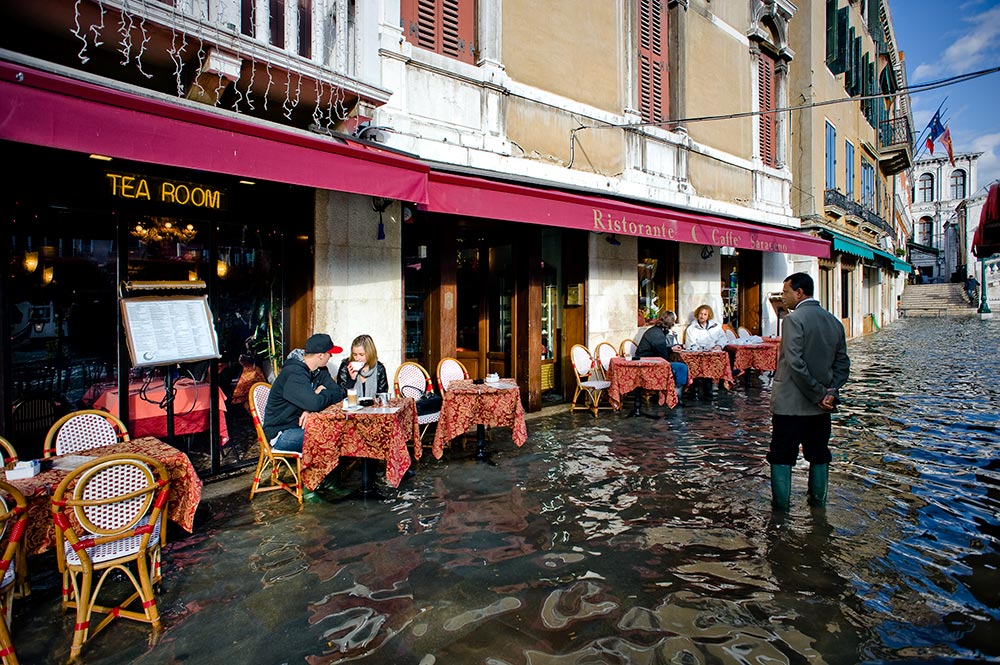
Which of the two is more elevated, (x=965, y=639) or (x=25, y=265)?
(x=25, y=265)

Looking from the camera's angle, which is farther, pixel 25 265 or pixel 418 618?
pixel 25 265

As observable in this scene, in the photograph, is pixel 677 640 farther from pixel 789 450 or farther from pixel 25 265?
pixel 25 265

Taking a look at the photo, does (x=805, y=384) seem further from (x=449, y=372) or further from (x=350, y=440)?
(x=449, y=372)

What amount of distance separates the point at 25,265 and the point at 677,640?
5.41m

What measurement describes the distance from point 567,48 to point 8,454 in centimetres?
878

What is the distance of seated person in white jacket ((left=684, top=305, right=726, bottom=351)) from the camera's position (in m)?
9.93

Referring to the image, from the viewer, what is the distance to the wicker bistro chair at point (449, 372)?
22.8 ft

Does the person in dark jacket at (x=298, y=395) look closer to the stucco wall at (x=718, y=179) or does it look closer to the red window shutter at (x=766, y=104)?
the stucco wall at (x=718, y=179)

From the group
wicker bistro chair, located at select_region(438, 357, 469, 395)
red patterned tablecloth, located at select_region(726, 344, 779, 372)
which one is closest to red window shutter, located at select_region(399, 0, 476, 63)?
wicker bistro chair, located at select_region(438, 357, 469, 395)

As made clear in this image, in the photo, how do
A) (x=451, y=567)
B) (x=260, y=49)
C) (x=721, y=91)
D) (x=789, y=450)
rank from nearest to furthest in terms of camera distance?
(x=451, y=567) → (x=789, y=450) → (x=260, y=49) → (x=721, y=91)

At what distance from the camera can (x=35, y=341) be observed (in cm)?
441

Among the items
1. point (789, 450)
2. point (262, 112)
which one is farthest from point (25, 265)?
point (789, 450)

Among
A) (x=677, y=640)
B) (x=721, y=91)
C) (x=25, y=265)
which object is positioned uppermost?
(x=721, y=91)

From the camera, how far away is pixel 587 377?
9273 millimetres
